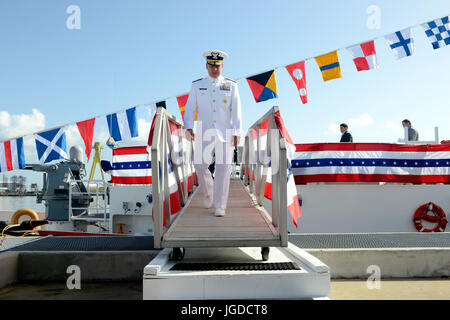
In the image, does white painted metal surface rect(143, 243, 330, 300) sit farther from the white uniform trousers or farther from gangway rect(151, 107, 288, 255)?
the white uniform trousers

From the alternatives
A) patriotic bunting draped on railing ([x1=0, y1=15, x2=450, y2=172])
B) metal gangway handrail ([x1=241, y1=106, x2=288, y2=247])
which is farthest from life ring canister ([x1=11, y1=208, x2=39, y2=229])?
metal gangway handrail ([x1=241, y1=106, x2=288, y2=247])

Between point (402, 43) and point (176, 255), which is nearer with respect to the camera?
point (176, 255)

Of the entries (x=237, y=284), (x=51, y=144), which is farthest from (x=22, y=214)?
(x=237, y=284)

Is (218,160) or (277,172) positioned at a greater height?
(218,160)

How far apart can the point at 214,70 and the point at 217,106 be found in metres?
0.38

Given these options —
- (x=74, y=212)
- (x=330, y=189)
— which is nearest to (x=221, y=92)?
(x=330, y=189)

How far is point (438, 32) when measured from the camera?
979cm

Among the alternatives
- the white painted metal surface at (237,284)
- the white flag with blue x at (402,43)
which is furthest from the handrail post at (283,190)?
the white flag with blue x at (402,43)

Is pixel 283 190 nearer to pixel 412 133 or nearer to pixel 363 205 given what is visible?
pixel 363 205

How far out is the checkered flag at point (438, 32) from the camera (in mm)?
9734

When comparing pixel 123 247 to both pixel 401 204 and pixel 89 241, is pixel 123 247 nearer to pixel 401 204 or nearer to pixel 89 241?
pixel 89 241

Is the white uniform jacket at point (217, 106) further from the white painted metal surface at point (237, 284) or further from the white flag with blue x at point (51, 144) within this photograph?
the white flag with blue x at point (51, 144)
